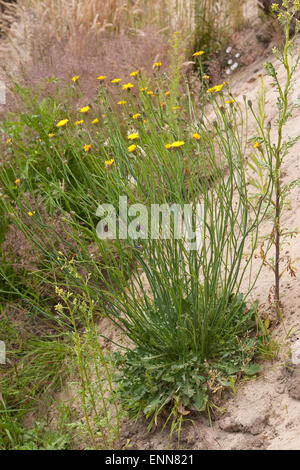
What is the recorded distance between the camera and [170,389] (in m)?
2.16

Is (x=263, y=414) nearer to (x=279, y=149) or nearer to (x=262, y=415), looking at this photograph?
(x=262, y=415)

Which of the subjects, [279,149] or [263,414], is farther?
[279,149]

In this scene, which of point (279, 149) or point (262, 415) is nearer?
point (262, 415)

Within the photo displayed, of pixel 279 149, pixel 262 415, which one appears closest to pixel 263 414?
pixel 262 415

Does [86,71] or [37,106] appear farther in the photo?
[86,71]

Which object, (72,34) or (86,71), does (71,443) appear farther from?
(72,34)

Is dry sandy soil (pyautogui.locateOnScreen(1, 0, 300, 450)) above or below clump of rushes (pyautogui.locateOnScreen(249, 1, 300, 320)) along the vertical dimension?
below

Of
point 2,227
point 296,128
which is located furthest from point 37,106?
point 296,128

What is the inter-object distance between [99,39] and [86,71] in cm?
93

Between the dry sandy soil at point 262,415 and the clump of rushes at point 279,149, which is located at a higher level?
the clump of rushes at point 279,149

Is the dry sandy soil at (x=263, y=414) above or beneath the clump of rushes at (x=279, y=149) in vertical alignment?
beneath

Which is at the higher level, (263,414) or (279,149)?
(279,149)

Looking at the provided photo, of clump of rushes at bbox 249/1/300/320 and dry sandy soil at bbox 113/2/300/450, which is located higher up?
clump of rushes at bbox 249/1/300/320

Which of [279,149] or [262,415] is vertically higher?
[279,149]
